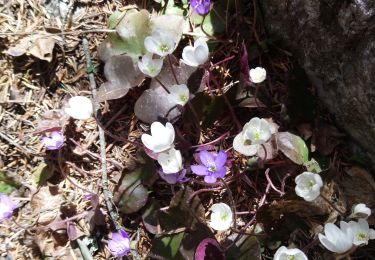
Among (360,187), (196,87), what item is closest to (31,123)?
(196,87)

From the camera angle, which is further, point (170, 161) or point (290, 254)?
point (170, 161)

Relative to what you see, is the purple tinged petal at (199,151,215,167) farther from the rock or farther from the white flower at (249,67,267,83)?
the rock

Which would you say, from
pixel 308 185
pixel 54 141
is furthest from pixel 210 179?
pixel 54 141

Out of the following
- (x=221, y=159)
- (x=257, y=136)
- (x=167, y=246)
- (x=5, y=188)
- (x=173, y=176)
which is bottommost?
(x=5, y=188)

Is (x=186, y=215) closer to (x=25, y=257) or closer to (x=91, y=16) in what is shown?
(x=25, y=257)

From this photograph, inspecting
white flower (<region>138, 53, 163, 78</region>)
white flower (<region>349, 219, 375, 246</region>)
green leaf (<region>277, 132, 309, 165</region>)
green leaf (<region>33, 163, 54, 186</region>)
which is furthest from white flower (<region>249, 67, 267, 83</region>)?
green leaf (<region>33, 163, 54, 186</region>)

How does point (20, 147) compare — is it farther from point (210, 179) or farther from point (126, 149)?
point (210, 179)

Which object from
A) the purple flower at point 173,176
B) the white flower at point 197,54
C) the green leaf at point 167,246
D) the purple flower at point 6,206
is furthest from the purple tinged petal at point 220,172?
the purple flower at point 6,206
